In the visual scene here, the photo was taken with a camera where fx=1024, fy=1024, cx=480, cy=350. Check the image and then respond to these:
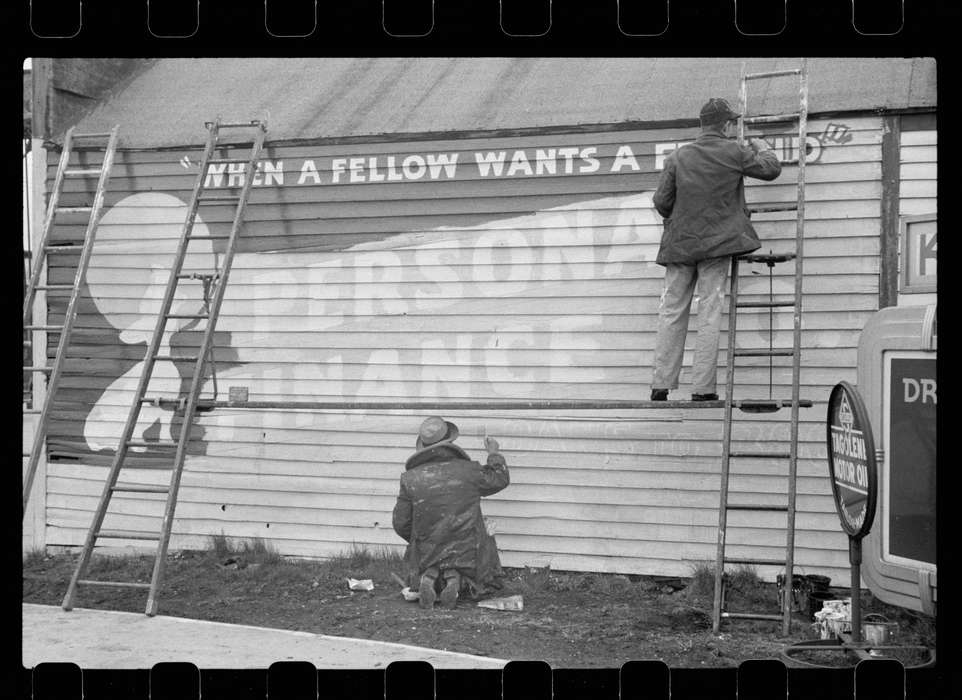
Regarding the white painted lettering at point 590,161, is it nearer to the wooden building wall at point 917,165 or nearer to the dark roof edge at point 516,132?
the dark roof edge at point 516,132

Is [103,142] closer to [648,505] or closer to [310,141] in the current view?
[310,141]

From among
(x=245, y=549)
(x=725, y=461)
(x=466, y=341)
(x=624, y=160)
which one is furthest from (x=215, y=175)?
(x=725, y=461)

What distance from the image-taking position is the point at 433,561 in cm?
720

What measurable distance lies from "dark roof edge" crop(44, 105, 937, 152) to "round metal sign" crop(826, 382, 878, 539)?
9.20 ft

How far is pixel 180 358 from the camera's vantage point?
772 centimetres

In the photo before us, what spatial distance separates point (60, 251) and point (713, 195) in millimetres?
5464

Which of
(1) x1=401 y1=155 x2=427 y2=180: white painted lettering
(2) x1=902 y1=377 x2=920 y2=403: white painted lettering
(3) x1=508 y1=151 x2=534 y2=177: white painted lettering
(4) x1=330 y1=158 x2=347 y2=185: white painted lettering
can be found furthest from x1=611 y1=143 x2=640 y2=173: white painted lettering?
(2) x1=902 y1=377 x2=920 y2=403: white painted lettering

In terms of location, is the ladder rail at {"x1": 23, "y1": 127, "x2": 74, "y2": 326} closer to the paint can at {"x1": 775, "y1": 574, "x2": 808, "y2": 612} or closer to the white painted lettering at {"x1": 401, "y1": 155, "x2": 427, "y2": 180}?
the white painted lettering at {"x1": 401, "y1": 155, "x2": 427, "y2": 180}

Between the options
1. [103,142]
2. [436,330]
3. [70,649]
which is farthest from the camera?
[103,142]

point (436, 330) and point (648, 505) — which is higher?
point (436, 330)

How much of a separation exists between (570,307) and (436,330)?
43.0 inches

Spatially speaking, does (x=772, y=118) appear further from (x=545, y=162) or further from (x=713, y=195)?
(x=545, y=162)

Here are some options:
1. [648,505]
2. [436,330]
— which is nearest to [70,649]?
[436,330]

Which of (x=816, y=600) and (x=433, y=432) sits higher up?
(x=433, y=432)
